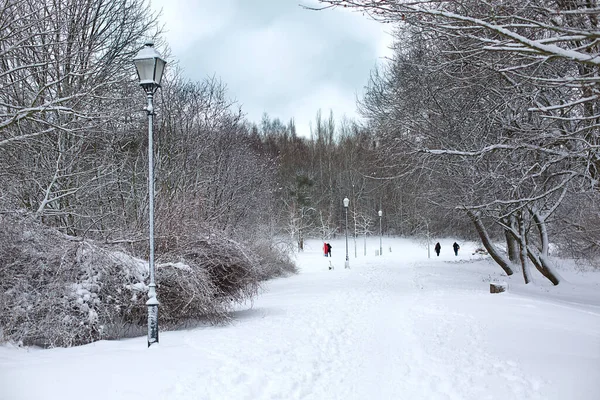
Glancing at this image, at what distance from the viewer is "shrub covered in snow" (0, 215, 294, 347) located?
280 inches

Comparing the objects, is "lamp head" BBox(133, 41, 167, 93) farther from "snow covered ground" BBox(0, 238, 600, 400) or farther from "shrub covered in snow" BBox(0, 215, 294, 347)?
"snow covered ground" BBox(0, 238, 600, 400)

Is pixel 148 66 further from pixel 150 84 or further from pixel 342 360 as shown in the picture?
pixel 342 360

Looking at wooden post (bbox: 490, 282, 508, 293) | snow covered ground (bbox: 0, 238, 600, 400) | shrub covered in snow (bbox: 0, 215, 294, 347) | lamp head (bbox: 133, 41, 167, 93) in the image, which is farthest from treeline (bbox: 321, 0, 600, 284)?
shrub covered in snow (bbox: 0, 215, 294, 347)

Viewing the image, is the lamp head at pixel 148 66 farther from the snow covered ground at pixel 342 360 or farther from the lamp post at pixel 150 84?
the snow covered ground at pixel 342 360

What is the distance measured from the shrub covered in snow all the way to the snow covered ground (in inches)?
19.7

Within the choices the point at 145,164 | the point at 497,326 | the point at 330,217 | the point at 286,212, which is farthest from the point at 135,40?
the point at 330,217

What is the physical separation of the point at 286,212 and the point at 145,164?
101 feet

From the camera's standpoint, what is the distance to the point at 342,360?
654 centimetres

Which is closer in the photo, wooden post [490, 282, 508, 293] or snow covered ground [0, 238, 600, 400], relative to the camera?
snow covered ground [0, 238, 600, 400]

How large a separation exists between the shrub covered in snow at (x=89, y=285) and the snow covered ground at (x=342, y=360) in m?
0.50

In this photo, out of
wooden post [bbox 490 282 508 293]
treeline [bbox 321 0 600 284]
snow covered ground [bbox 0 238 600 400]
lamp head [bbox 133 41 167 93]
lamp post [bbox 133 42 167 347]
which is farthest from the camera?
wooden post [bbox 490 282 508 293]

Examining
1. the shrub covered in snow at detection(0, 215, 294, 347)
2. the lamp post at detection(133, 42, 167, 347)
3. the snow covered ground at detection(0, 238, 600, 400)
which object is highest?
the lamp post at detection(133, 42, 167, 347)

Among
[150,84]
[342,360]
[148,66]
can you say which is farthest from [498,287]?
[148,66]

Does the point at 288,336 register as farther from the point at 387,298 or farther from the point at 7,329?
the point at 387,298
